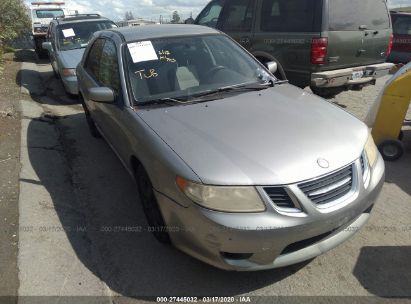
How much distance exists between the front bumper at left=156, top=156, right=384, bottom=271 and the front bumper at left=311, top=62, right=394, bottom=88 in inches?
134

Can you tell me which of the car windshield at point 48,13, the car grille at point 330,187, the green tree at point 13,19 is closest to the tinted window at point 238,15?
the car grille at point 330,187

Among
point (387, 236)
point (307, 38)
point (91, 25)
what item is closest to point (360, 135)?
point (387, 236)

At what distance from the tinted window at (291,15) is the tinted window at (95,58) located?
3.07 meters

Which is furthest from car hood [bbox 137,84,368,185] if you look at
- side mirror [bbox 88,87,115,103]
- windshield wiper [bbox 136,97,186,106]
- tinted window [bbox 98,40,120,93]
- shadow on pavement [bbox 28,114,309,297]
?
shadow on pavement [bbox 28,114,309,297]

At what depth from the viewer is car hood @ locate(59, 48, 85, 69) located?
25.7 ft

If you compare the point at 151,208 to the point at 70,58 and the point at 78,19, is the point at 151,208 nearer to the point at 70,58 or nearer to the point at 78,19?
the point at 70,58

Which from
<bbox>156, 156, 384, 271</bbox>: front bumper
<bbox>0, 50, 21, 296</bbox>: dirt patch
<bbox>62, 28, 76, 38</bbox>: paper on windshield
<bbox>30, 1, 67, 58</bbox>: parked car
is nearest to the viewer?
<bbox>156, 156, 384, 271</bbox>: front bumper

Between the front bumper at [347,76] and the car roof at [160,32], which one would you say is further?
the front bumper at [347,76]

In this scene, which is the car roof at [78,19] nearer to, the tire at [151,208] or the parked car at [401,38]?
the tire at [151,208]

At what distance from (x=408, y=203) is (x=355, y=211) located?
143 centimetres

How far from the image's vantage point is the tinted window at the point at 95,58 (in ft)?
15.1

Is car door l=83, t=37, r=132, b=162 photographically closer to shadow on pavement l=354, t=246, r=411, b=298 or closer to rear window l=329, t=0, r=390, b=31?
shadow on pavement l=354, t=246, r=411, b=298

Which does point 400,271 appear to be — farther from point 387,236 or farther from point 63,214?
point 63,214

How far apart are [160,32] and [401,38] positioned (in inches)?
337
